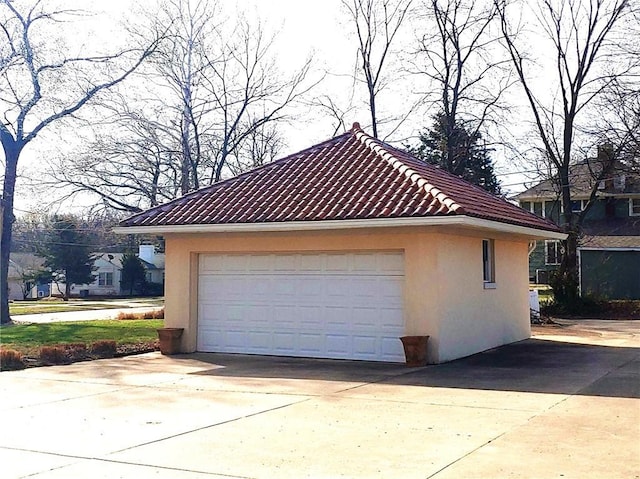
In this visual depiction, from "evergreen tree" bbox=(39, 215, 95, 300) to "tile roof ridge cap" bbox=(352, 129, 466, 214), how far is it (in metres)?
46.7

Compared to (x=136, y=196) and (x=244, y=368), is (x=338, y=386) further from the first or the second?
(x=136, y=196)

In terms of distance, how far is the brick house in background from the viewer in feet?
128

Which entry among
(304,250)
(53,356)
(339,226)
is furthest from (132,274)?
(339,226)

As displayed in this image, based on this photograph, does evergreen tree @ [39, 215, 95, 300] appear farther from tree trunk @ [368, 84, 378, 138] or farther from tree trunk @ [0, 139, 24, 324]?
tree trunk @ [368, 84, 378, 138]

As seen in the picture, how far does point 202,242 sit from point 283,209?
237 centimetres

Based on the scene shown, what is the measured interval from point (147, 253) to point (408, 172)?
60.4 meters

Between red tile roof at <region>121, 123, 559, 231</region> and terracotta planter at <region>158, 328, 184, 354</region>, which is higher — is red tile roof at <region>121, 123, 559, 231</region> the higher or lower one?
the higher one

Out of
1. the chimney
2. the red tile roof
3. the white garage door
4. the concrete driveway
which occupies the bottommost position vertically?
the concrete driveway

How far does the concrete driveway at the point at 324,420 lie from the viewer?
22.1 feet

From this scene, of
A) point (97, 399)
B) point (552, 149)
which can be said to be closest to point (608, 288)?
point (552, 149)

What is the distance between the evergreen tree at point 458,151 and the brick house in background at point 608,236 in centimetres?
299

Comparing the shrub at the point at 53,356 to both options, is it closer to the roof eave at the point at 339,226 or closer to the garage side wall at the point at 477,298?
the roof eave at the point at 339,226

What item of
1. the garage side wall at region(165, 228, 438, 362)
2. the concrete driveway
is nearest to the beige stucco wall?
the garage side wall at region(165, 228, 438, 362)

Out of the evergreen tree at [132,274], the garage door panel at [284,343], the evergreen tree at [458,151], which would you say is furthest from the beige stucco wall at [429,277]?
the evergreen tree at [132,274]
